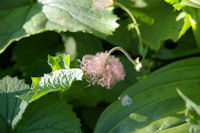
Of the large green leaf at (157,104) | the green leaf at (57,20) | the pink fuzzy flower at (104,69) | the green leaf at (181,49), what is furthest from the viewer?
the green leaf at (181,49)

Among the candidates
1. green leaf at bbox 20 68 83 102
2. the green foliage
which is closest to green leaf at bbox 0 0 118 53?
the green foliage

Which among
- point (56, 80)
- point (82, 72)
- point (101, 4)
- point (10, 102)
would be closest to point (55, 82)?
point (56, 80)

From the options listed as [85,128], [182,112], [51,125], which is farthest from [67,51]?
[182,112]

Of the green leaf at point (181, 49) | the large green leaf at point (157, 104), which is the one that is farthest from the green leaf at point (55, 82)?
the green leaf at point (181, 49)

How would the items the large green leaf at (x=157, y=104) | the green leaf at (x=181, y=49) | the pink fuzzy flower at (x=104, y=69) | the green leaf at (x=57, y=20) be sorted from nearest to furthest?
the large green leaf at (x=157, y=104)
the pink fuzzy flower at (x=104, y=69)
the green leaf at (x=57, y=20)
the green leaf at (x=181, y=49)

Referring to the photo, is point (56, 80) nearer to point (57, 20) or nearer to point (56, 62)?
point (56, 62)

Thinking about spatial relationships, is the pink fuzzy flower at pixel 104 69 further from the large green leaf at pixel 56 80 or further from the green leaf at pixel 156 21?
the green leaf at pixel 156 21

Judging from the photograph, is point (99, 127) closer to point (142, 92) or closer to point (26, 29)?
point (142, 92)
